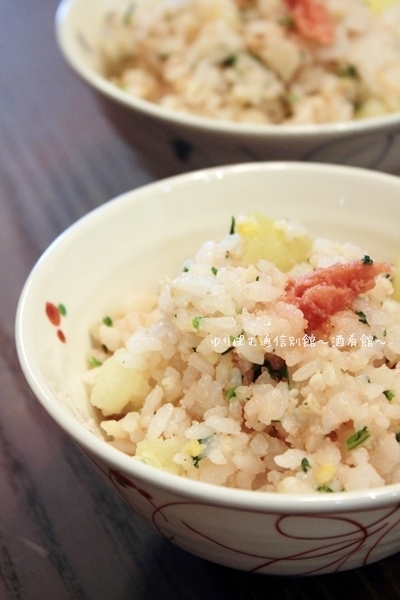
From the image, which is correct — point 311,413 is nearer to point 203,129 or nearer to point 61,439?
point 61,439

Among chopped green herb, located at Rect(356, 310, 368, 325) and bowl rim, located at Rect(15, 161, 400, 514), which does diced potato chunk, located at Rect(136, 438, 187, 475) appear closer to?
bowl rim, located at Rect(15, 161, 400, 514)

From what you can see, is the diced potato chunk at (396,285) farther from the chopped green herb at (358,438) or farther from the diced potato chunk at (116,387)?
the diced potato chunk at (116,387)

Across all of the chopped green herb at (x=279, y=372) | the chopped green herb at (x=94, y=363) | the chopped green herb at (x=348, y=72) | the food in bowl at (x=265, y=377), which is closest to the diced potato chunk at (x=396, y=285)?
the food in bowl at (x=265, y=377)

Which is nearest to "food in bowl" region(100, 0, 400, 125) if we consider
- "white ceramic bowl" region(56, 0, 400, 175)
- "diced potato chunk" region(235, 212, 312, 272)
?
"white ceramic bowl" region(56, 0, 400, 175)

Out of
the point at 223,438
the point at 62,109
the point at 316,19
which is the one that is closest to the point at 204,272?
the point at 223,438

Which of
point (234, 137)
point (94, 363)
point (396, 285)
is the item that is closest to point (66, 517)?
point (94, 363)

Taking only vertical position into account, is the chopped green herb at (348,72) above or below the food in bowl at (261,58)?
below

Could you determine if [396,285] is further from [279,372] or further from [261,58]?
[261,58]
